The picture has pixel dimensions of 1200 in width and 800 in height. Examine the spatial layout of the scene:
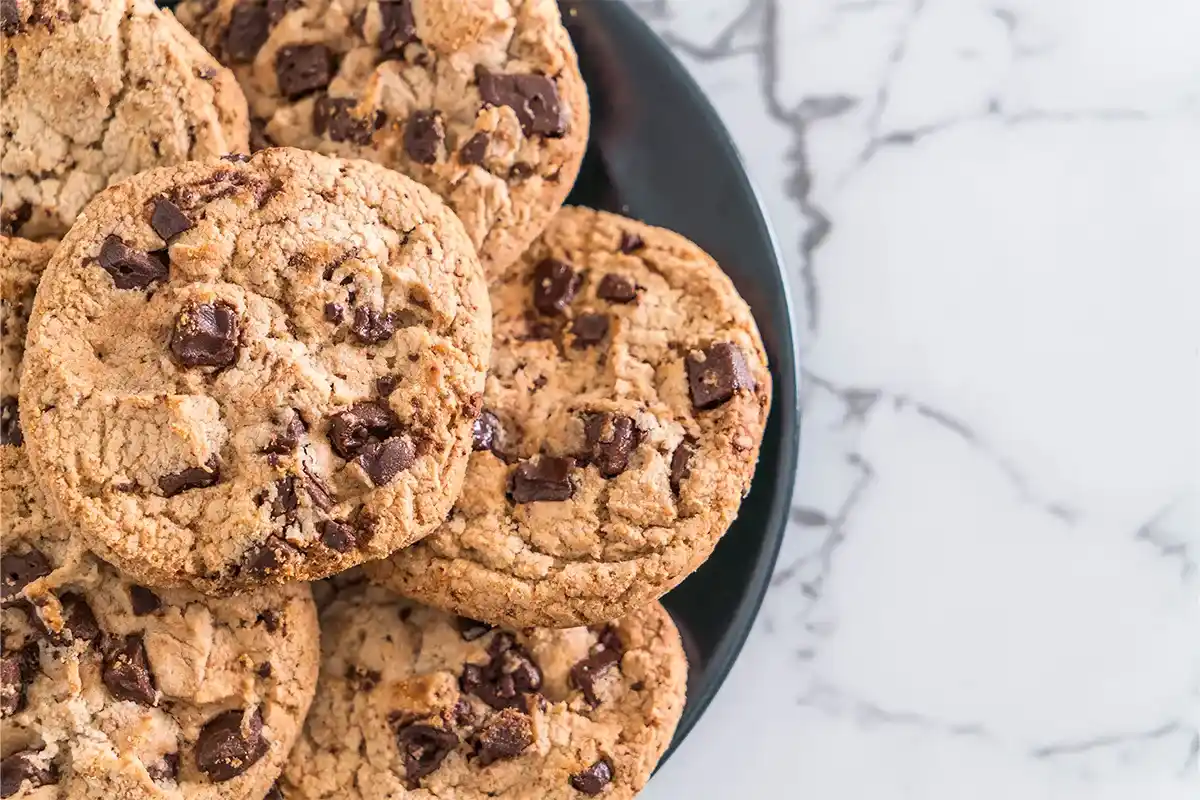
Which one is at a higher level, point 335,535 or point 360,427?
point 360,427

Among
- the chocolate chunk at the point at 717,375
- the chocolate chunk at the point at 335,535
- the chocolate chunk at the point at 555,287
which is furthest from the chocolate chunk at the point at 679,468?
the chocolate chunk at the point at 335,535

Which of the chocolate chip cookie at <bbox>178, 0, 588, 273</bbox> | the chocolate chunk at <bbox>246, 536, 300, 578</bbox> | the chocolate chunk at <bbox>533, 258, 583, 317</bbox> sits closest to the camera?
the chocolate chunk at <bbox>246, 536, 300, 578</bbox>

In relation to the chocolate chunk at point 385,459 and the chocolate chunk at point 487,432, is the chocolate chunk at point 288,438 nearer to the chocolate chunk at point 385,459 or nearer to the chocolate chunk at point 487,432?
the chocolate chunk at point 385,459

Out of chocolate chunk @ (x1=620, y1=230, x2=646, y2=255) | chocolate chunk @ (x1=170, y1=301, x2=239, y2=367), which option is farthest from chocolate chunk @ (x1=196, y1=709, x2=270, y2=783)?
chocolate chunk @ (x1=620, y1=230, x2=646, y2=255)

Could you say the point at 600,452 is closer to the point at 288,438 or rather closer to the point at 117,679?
the point at 288,438

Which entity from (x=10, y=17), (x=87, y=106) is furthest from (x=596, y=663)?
(x=10, y=17)

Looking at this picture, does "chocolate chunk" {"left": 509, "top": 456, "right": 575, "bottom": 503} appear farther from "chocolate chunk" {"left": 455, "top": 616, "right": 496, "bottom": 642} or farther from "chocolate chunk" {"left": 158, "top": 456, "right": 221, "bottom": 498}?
"chocolate chunk" {"left": 158, "top": 456, "right": 221, "bottom": 498}

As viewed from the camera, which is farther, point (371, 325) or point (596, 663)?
point (596, 663)
